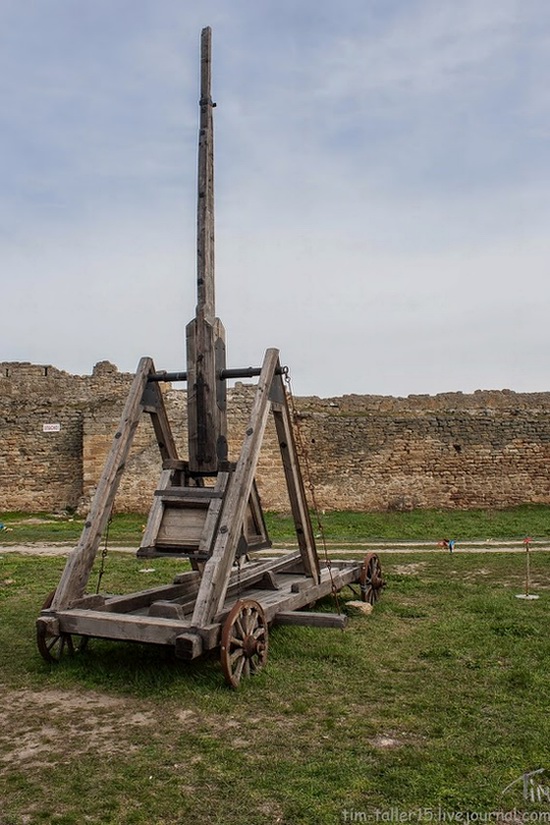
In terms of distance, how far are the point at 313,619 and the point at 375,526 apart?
11.8m

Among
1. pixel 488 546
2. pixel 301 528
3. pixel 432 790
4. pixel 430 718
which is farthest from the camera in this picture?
pixel 488 546

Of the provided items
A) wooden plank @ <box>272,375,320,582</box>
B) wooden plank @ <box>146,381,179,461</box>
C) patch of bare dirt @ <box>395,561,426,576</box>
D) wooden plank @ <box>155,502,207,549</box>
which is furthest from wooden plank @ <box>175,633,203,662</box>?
patch of bare dirt @ <box>395,561,426,576</box>

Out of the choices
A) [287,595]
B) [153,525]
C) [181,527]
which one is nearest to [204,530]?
[181,527]

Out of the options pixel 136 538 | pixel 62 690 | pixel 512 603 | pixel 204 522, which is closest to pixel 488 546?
pixel 512 603

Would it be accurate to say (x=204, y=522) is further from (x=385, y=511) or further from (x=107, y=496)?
(x=385, y=511)

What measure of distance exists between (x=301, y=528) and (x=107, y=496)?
2.09 m

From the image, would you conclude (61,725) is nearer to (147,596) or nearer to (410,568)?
(147,596)

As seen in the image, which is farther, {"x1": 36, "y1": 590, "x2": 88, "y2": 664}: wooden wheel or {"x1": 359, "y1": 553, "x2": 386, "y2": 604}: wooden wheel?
{"x1": 359, "y1": 553, "x2": 386, "y2": 604}: wooden wheel

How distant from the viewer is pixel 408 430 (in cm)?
2183

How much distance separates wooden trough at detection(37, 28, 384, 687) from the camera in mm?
5605

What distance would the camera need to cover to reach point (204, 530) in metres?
6.23

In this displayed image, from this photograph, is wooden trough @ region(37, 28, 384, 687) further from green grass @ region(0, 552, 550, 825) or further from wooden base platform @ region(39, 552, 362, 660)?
green grass @ region(0, 552, 550, 825)

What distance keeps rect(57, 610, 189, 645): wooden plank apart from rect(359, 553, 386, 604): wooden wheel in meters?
3.32

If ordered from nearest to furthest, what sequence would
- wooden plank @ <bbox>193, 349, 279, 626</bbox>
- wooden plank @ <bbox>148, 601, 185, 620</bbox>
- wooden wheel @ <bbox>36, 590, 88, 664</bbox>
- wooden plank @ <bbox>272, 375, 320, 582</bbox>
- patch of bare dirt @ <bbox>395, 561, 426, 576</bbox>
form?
wooden plank @ <bbox>193, 349, 279, 626</bbox>
wooden wheel @ <bbox>36, 590, 88, 664</bbox>
wooden plank @ <bbox>148, 601, 185, 620</bbox>
wooden plank @ <bbox>272, 375, 320, 582</bbox>
patch of bare dirt @ <bbox>395, 561, 426, 576</bbox>
